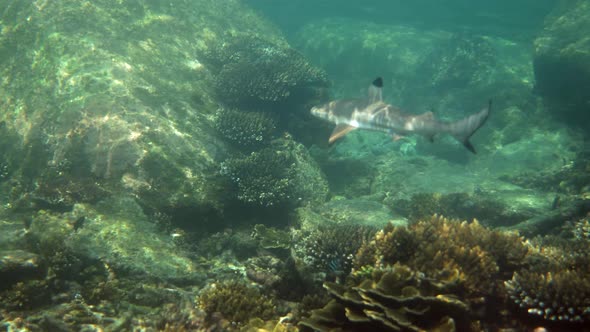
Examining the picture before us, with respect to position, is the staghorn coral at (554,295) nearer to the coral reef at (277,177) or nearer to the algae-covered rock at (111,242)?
the algae-covered rock at (111,242)

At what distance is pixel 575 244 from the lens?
5.54 metres

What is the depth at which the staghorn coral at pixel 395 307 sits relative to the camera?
10.8 feet

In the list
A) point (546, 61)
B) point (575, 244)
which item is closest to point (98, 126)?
point (575, 244)

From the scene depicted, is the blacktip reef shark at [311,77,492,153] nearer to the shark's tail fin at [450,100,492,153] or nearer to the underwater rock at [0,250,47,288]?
the shark's tail fin at [450,100,492,153]

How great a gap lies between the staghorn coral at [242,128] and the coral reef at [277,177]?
1.67ft

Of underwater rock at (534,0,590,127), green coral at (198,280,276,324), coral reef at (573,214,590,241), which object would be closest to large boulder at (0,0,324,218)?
green coral at (198,280,276,324)

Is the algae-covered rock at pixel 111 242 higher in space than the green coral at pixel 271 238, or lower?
lower

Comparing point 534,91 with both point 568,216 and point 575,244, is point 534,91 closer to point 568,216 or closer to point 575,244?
point 568,216

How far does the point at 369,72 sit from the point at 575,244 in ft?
56.7

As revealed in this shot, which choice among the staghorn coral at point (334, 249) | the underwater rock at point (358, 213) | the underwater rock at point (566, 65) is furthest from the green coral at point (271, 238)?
the underwater rock at point (566, 65)

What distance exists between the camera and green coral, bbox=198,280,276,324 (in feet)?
14.2

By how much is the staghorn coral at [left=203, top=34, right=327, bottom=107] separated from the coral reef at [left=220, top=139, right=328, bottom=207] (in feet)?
6.05

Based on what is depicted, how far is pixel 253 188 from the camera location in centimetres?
884

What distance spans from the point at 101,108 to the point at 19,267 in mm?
4813
